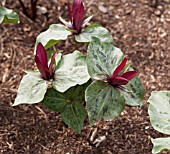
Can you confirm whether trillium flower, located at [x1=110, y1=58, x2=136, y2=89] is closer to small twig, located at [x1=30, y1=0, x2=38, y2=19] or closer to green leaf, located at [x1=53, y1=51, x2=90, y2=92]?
green leaf, located at [x1=53, y1=51, x2=90, y2=92]

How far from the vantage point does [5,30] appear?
89.0 inches

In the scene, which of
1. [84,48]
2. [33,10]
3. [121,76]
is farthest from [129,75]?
[33,10]

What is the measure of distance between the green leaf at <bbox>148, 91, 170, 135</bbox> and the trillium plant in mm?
58

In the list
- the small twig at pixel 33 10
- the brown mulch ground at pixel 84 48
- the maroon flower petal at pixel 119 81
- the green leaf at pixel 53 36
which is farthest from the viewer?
the small twig at pixel 33 10

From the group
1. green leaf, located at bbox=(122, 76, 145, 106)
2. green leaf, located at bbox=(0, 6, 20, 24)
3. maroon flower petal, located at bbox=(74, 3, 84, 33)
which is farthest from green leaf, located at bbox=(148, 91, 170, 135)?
green leaf, located at bbox=(0, 6, 20, 24)

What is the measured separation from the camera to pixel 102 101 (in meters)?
1.51

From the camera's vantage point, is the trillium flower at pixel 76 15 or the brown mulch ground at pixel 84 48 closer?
the trillium flower at pixel 76 15

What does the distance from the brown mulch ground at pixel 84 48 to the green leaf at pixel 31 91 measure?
34cm

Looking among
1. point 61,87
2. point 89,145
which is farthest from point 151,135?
point 61,87

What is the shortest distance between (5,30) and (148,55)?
0.75 metres

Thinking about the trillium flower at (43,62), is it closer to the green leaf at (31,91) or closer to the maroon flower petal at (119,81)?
the green leaf at (31,91)

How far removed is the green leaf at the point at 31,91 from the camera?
1487 millimetres

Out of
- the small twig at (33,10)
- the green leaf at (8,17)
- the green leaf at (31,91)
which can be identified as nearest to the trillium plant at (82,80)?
the green leaf at (31,91)

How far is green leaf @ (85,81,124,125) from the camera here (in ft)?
4.91
